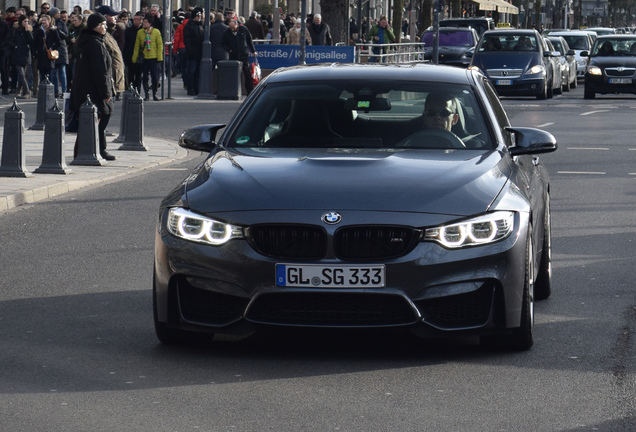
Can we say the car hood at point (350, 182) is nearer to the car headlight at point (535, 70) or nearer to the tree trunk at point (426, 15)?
the car headlight at point (535, 70)

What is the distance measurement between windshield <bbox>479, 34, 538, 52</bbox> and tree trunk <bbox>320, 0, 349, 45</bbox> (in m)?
5.67

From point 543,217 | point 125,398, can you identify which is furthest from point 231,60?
point 125,398

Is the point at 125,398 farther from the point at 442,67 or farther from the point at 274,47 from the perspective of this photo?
the point at 274,47

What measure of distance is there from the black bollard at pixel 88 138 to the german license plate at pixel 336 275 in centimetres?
1094

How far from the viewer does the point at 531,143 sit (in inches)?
300

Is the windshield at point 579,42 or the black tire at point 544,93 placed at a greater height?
the windshield at point 579,42

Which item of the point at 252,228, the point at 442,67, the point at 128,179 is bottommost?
the point at 128,179

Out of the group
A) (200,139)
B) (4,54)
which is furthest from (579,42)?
Answer: (200,139)

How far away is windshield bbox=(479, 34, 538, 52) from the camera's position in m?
36.2

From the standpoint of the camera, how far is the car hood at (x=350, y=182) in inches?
252

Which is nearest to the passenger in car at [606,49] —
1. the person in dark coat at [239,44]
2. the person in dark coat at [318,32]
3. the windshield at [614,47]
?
the windshield at [614,47]

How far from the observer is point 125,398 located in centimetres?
577

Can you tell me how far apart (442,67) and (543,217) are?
1.07 metres

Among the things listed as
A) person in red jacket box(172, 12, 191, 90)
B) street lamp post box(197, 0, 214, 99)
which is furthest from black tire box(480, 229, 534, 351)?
person in red jacket box(172, 12, 191, 90)
